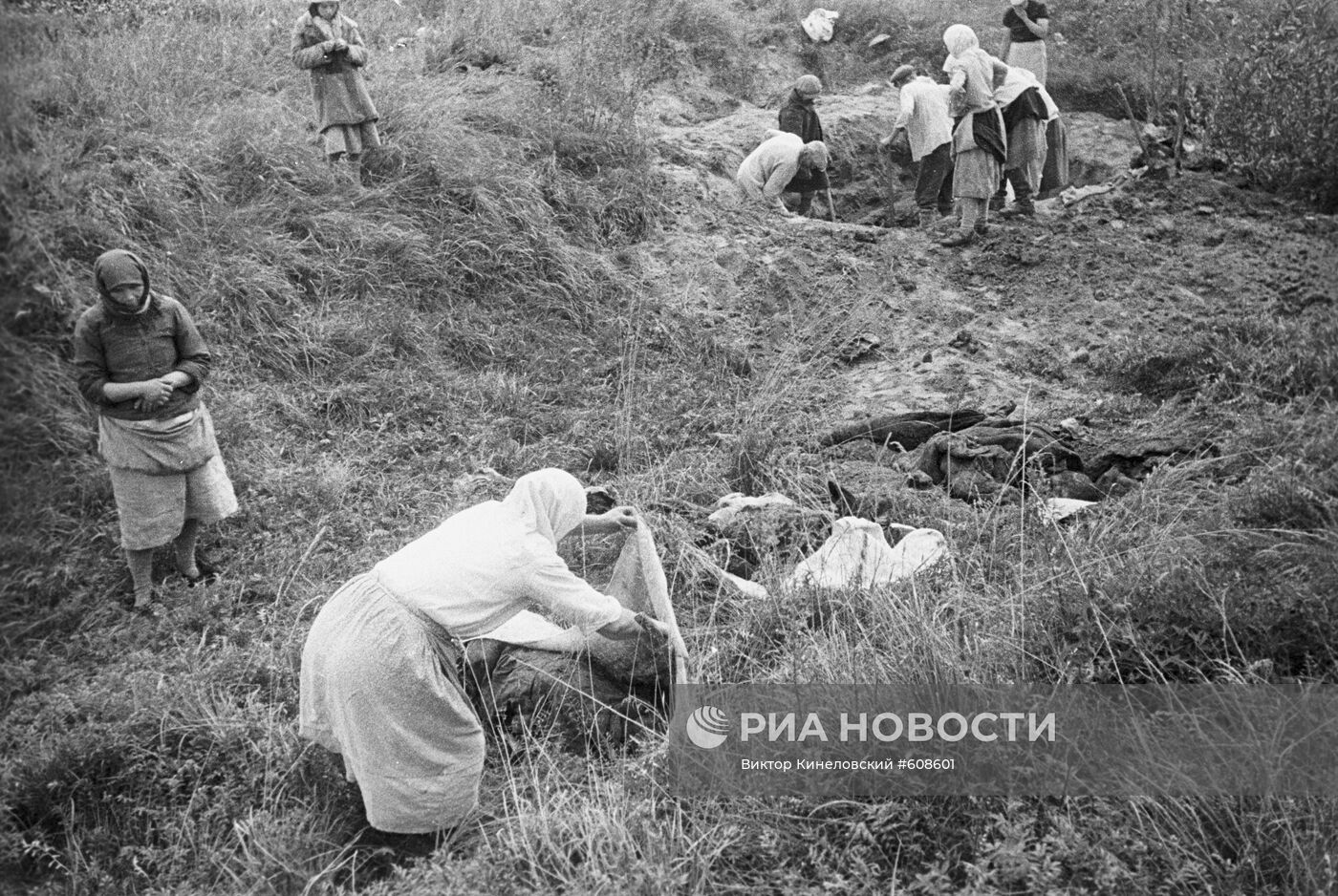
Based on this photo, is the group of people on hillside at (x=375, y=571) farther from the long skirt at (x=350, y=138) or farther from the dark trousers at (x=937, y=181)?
the dark trousers at (x=937, y=181)

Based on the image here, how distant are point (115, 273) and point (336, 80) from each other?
3.76 metres

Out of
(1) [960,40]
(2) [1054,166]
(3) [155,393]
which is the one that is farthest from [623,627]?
(2) [1054,166]

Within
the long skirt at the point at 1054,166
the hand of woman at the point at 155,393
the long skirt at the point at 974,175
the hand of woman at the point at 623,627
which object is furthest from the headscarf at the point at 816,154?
the hand of woman at the point at 623,627

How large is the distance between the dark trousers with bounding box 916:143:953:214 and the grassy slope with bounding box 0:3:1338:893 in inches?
69.0

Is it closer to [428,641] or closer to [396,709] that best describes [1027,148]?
[428,641]

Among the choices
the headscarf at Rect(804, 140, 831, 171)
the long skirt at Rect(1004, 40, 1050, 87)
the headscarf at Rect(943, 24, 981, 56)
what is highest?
the headscarf at Rect(943, 24, 981, 56)

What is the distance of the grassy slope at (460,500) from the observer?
3.13 metres

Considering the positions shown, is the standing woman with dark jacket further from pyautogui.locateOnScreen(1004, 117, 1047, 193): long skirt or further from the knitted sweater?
the knitted sweater

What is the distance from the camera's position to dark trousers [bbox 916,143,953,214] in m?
9.05

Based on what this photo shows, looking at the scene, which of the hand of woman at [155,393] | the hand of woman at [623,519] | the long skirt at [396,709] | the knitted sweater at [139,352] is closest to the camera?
the long skirt at [396,709]

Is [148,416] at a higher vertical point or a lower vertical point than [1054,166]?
higher

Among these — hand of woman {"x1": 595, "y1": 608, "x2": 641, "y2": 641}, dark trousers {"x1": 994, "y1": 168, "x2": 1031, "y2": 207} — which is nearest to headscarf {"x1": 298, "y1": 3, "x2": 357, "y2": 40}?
dark trousers {"x1": 994, "y1": 168, "x2": 1031, "y2": 207}

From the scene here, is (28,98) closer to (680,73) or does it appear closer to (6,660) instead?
(6,660)

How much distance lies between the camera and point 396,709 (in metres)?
3.50
